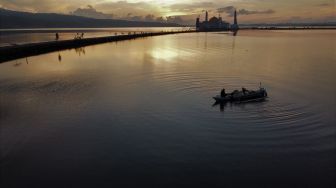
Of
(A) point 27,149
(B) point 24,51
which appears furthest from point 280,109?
(B) point 24,51

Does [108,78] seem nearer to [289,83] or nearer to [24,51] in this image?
[289,83]

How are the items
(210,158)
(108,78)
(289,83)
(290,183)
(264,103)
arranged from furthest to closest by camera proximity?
(108,78) → (289,83) → (264,103) → (210,158) → (290,183)

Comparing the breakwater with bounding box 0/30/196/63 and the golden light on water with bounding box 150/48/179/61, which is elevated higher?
the breakwater with bounding box 0/30/196/63

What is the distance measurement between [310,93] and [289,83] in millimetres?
6805

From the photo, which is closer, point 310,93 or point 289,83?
point 310,93

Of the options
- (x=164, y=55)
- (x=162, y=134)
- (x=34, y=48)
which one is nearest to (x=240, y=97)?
(x=162, y=134)

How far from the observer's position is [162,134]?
26734 millimetres

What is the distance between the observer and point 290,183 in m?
19.2

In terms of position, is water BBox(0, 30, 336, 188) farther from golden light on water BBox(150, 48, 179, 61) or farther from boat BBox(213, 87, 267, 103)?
golden light on water BBox(150, 48, 179, 61)

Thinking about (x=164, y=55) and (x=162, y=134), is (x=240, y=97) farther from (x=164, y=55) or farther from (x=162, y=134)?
(x=164, y=55)

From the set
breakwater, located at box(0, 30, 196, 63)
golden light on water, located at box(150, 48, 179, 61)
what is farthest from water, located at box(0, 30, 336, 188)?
golden light on water, located at box(150, 48, 179, 61)

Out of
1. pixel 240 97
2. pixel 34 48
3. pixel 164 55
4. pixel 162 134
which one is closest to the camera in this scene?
pixel 162 134

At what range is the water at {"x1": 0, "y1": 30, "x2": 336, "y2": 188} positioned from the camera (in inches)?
789

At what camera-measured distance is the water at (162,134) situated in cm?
2003
